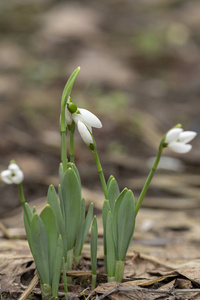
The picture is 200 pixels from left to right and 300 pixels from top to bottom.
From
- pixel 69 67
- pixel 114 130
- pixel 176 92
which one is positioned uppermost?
pixel 69 67

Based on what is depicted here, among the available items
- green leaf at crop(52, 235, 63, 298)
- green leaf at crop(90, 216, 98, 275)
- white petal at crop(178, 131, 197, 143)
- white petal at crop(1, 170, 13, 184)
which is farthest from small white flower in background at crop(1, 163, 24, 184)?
white petal at crop(178, 131, 197, 143)

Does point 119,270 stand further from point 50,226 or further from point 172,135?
point 172,135

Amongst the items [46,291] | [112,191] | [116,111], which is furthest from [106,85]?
[46,291]

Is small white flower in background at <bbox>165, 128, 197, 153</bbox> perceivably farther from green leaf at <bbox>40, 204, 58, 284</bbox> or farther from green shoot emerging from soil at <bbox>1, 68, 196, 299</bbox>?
green leaf at <bbox>40, 204, 58, 284</bbox>

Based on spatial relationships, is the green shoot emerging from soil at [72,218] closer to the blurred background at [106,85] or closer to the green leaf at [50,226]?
the green leaf at [50,226]

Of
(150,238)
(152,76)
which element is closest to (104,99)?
(152,76)

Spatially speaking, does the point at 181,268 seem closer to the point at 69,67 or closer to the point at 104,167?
the point at 104,167

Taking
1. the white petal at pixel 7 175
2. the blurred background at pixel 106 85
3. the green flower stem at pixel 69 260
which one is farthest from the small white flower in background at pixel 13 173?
the blurred background at pixel 106 85
